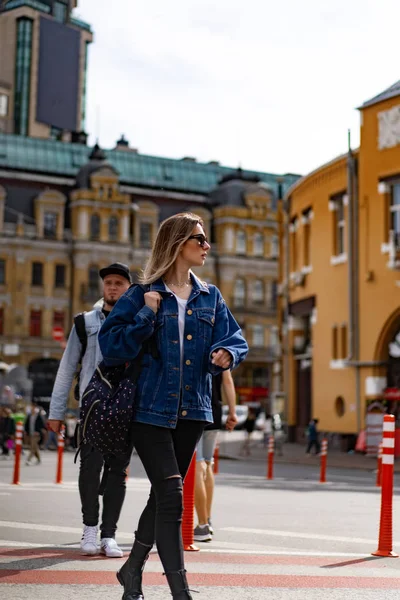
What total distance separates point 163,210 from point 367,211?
45911mm

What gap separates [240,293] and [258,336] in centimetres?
330

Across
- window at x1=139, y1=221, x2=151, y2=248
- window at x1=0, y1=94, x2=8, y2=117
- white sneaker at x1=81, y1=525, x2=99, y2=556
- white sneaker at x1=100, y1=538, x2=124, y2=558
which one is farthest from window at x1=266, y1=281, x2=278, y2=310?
white sneaker at x1=100, y1=538, x2=124, y2=558

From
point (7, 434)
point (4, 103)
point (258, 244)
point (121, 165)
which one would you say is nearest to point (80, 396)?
point (7, 434)

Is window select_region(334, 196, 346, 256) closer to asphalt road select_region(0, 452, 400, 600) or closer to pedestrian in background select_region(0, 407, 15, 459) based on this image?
pedestrian in background select_region(0, 407, 15, 459)

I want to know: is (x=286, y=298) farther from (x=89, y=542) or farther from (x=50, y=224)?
(x=89, y=542)

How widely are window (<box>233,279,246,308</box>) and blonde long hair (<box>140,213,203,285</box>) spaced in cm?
7694

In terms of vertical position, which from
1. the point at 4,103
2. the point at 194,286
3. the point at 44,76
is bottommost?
the point at 194,286

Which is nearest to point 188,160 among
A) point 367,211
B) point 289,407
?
A: point 289,407

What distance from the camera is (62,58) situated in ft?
301

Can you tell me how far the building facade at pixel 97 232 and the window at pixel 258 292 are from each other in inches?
2.8

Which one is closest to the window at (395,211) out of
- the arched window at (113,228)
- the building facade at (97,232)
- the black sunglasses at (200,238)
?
the black sunglasses at (200,238)

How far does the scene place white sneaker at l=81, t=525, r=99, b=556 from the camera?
28.5 feet

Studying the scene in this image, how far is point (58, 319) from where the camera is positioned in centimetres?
7738

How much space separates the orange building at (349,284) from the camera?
35.6 m
